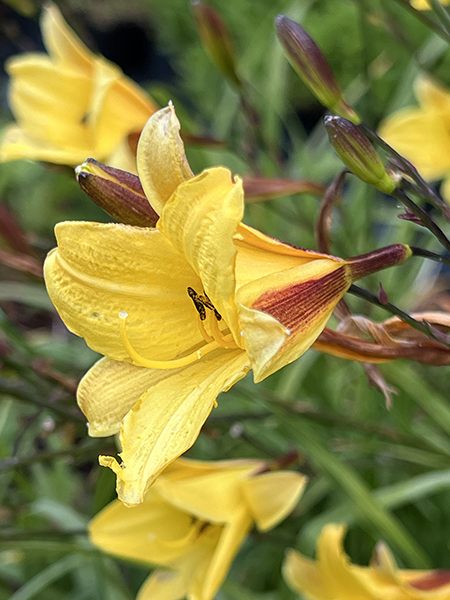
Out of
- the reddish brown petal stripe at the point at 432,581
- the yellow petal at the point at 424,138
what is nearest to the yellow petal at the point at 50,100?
the yellow petal at the point at 424,138

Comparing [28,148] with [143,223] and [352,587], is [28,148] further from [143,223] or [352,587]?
[352,587]

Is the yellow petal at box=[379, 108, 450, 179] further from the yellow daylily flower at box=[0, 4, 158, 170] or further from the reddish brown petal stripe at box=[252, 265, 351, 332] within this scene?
the reddish brown petal stripe at box=[252, 265, 351, 332]

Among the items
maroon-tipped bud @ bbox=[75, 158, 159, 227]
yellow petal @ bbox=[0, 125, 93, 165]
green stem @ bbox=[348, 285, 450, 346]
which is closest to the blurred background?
yellow petal @ bbox=[0, 125, 93, 165]

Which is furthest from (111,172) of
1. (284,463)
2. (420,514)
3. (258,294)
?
(420,514)

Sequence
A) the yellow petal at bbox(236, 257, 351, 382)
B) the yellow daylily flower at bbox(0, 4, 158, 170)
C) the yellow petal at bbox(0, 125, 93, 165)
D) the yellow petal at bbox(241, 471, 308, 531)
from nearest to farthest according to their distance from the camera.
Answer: the yellow petal at bbox(236, 257, 351, 382) → the yellow petal at bbox(241, 471, 308, 531) → the yellow petal at bbox(0, 125, 93, 165) → the yellow daylily flower at bbox(0, 4, 158, 170)

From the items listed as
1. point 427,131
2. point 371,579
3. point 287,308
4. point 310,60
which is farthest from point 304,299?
point 427,131

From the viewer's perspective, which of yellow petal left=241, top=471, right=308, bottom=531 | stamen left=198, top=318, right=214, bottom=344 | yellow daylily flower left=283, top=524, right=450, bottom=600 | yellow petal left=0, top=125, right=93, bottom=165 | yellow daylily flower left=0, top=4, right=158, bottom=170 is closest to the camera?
stamen left=198, top=318, right=214, bottom=344

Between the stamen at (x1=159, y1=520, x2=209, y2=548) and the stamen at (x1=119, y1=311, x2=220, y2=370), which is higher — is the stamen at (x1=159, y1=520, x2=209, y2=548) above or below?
below
